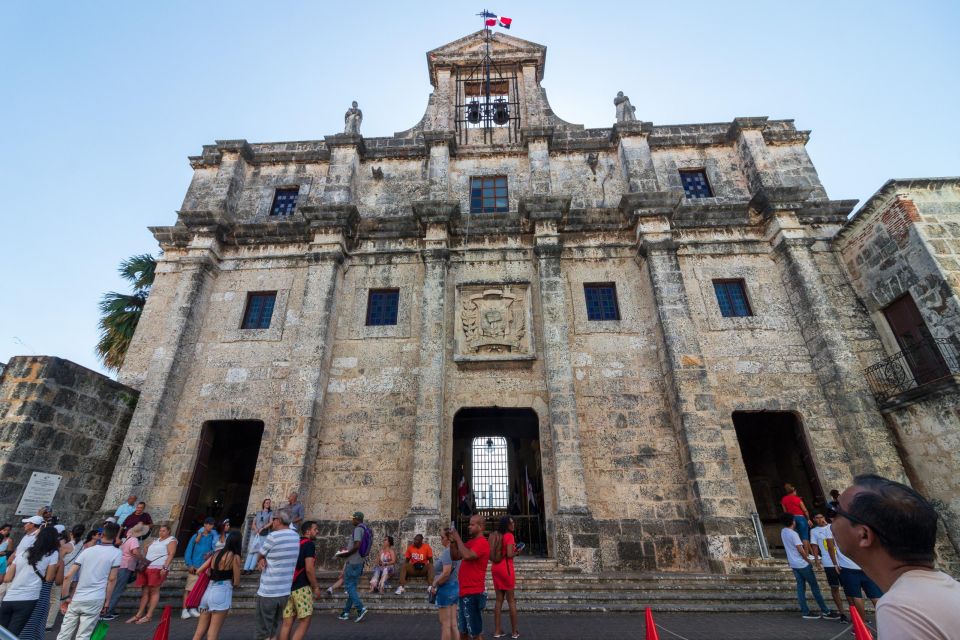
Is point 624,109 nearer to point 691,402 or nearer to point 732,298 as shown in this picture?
point 732,298

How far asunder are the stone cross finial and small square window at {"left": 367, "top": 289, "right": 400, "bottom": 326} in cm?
969

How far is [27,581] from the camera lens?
4758 mm

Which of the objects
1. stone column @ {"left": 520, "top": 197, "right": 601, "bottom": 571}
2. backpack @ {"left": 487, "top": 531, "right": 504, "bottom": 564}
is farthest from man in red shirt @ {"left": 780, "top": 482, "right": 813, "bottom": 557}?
backpack @ {"left": 487, "top": 531, "right": 504, "bottom": 564}

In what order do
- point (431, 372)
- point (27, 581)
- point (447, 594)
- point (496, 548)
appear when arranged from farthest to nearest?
point (431, 372)
point (496, 548)
point (447, 594)
point (27, 581)

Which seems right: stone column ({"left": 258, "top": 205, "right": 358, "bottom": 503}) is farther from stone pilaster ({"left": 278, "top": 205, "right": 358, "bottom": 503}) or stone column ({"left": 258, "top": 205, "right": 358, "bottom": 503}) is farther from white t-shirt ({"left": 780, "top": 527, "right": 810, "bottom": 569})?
white t-shirt ({"left": 780, "top": 527, "right": 810, "bottom": 569})

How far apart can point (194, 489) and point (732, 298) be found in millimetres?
15260

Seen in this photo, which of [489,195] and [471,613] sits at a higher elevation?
[489,195]

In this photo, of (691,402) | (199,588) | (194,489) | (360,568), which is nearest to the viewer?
(199,588)

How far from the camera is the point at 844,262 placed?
41.3 ft

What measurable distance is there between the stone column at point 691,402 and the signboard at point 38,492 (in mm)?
13846

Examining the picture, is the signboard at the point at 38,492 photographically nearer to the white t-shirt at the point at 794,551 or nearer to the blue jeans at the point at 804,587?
the white t-shirt at the point at 794,551

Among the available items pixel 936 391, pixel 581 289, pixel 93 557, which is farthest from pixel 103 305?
pixel 936 391

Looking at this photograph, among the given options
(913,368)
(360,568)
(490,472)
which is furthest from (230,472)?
(913,368)

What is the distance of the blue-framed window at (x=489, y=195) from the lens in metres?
14.3
